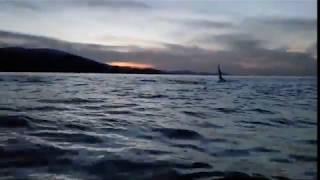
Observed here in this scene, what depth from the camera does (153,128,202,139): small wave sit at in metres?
5.67

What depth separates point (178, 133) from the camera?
→ 591 cm

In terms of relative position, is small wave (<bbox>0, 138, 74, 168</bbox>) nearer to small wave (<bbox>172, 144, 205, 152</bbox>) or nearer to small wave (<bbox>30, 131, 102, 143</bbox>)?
small wave (<bbox>30, 131, 102, 143</bbox>)

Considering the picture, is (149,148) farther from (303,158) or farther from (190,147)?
(303,158)

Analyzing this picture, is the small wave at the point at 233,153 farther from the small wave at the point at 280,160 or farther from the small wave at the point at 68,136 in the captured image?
the small wave at the point at 68,136

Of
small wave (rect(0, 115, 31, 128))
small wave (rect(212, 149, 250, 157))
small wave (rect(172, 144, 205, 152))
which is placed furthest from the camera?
small wave (rect(0, 115, 31, 128))

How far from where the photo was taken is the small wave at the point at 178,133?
5.67 meters

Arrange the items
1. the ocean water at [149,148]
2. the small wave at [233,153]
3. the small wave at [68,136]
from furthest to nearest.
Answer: the small wave at [68,136], the small wave at [233,153], the ocean water at [149,148]

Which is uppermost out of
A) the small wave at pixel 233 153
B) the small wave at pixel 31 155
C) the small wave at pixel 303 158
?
the small wave at pixel 31 155

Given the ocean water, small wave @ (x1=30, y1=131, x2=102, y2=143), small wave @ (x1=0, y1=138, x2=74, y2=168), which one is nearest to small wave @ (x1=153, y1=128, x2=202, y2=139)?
the ocean water

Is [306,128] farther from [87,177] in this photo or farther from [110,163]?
[87,177]

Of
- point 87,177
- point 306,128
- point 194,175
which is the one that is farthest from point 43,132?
point 306,128

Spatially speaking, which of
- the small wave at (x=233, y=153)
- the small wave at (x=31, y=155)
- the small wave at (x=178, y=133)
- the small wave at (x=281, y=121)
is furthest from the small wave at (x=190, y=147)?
the small wave at (x=281, y=121)

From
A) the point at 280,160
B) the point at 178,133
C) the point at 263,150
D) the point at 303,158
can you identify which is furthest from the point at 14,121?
the point at 303,158

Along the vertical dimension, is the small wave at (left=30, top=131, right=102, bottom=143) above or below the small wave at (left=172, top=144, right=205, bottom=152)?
above
